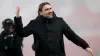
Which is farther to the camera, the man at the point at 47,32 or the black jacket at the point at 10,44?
the black jacket at the point at 10,44

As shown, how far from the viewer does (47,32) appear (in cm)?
329

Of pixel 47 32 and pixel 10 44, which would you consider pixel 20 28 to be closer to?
pixel 47 32

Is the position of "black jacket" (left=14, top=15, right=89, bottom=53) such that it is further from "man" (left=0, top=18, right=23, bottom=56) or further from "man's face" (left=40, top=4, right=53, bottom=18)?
"man" (left=0, top=18, right=23, bottom=56)

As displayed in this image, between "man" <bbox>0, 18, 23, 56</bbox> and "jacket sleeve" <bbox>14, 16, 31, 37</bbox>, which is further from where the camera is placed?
"man" <bbox>0, 18, 23, 56</bbox>

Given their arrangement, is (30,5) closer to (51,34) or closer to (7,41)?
(7,41)

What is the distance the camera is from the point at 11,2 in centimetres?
551

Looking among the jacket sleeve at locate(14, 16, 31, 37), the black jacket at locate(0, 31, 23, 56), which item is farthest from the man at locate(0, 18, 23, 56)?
the jacket sleeve at locate(14, 16, 31, 37)

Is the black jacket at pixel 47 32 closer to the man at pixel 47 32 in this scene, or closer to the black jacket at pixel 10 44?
the man at pixel 47 32

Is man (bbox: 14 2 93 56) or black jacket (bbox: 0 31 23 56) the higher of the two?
man (bbox: 14 2 93 56)

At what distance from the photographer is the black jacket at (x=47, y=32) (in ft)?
10.7

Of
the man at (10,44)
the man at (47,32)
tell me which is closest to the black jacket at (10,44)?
the man at (10,44)

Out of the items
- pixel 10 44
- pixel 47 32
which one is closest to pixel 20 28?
pixel 47 32

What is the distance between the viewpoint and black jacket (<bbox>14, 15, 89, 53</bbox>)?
327 cm

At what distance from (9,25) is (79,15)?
1372mm
